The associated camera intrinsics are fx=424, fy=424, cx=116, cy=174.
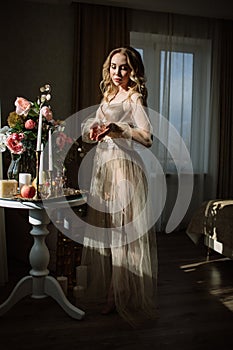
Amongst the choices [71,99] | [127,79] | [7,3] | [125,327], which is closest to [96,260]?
[125,327]

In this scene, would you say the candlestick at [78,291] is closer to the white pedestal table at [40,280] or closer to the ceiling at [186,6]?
the white pedestal table at [40,280]

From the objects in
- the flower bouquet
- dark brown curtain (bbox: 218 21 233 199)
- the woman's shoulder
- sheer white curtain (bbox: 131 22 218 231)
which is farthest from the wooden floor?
dark brown curtain (bbox: 218 21 233 199)

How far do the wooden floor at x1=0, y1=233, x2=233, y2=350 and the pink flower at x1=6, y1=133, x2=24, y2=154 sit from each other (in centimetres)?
99

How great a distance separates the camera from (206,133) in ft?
17.0

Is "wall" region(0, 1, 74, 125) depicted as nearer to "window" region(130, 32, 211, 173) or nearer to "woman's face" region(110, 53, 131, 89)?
"window" region(130, 32, 211, 173)

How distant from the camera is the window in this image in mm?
4922

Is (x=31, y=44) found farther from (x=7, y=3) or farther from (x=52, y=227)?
(x=52, y=227)

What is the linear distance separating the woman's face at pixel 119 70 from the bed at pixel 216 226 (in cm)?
159

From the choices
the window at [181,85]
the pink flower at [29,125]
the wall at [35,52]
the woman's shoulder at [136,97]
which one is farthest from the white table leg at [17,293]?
the window at [181,85]

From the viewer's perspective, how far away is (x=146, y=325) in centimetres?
243

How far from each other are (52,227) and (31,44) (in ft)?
7.67

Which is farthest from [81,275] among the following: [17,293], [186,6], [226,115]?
[186,6]

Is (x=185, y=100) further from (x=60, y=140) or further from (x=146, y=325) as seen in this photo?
(x=146, y=325)

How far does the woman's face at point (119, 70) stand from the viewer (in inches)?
97.1
